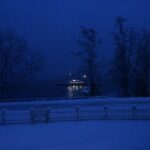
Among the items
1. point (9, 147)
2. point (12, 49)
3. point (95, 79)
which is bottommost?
point (9, 147)

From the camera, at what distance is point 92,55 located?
155ft

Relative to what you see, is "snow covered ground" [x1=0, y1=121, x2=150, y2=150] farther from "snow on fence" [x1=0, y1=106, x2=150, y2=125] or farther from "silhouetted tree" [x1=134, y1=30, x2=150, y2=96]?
"silhouetted tree" [x1=134, y1=30, x2=150, y2=96]

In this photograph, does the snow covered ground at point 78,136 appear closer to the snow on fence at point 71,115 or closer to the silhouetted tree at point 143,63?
the snow on fence at point 71,115

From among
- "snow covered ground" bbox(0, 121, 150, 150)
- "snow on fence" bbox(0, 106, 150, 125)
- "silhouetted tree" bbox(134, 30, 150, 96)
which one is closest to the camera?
"snow covered ground" bbox(0, 121, 150, 150)

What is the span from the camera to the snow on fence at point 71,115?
22.7 meters

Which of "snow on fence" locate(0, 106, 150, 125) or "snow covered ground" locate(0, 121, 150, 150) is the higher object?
"snow on fence" locate(0, 106, 150, 125)

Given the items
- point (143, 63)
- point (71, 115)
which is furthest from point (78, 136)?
point (143, 63)

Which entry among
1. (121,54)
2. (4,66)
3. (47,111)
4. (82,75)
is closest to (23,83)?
(4,66)

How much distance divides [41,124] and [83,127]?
9.06 ft

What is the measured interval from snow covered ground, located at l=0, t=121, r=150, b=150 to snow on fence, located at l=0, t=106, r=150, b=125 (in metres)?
0.97

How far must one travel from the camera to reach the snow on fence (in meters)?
22.7

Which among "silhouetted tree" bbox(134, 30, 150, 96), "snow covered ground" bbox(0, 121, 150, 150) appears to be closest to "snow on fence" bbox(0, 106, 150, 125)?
"snow covered ground" bbox(0, 121, 150, 150)

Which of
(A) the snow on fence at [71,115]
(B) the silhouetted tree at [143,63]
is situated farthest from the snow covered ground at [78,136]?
(B) the silhouetted tree at [143,63]

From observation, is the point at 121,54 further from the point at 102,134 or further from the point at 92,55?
the point at 102,134
